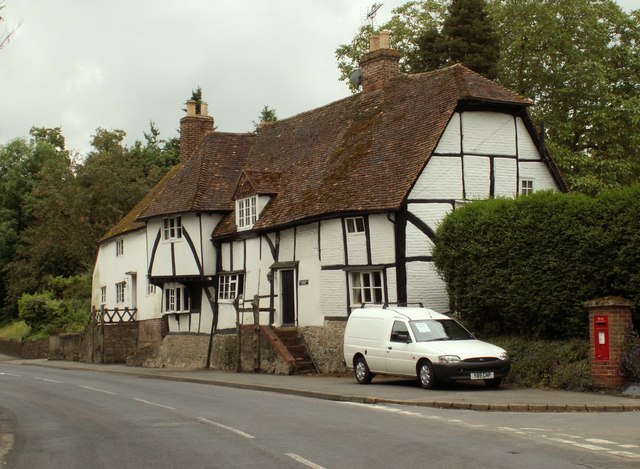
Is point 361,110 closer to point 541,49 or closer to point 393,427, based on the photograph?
point 541,49

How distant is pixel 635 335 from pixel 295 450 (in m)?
10.6

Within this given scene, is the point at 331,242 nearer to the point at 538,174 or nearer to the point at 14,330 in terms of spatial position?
the point at 538,174

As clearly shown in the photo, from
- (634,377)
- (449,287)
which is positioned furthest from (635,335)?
(449,287)


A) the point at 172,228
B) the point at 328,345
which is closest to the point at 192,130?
the point at 172,228

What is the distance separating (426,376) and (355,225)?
8.53 m

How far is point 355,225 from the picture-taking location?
91.8 ft

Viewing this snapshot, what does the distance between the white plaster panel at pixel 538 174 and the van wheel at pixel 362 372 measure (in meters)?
10.1

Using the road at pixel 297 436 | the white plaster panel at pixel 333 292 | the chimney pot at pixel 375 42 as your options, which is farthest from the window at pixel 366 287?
the chimney pot at pixel 375 42

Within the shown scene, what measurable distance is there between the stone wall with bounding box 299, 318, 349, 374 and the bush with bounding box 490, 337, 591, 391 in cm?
731

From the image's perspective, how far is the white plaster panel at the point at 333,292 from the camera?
28.2m

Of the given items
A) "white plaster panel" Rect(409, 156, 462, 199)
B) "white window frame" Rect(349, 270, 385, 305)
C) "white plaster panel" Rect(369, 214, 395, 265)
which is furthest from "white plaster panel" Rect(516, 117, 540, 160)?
"white window frame" Rect(349, 270, 385, 305)

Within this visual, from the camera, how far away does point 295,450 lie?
11.2 metres

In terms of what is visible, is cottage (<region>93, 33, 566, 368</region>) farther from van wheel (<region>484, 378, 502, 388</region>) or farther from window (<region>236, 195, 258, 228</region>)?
van wheel (<region>484, 378, 502, 388</region>)

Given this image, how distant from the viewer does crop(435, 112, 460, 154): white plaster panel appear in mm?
27906
